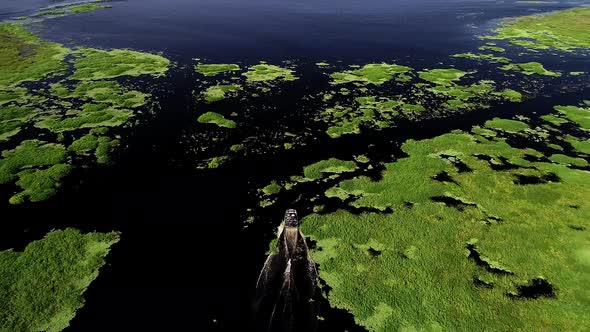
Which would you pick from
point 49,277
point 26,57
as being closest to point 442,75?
point 49,277

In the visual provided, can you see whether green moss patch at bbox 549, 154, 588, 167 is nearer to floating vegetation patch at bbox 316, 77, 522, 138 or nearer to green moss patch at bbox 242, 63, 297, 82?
floating vegetation patch at bbox 316, 77, 522, 138

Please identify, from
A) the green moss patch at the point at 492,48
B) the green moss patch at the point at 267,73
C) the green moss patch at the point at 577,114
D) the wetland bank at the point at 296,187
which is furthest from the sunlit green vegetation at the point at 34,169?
the green moss patch at the point at 492,48

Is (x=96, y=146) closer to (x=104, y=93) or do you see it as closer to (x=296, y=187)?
(x=104, y=93)

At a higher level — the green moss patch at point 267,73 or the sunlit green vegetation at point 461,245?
the green moss patch at point 267,73

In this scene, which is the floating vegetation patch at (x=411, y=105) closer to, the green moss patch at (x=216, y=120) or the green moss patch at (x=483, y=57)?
the green moss patch at (x=216, y=120)

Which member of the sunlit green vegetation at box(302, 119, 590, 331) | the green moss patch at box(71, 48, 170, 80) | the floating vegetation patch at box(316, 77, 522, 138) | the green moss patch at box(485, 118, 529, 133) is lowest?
the sunlit green vegetation at box(302, 119, 590, 331)

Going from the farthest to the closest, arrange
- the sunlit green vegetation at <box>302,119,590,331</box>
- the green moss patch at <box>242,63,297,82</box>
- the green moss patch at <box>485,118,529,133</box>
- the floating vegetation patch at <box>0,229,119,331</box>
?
the green moss patch at <box>242,63,297,82</box> < the green moss patch at <box>485,118,529,133</box> < the sunlit green vegetation at <box>302,119,590,331</box> < the floating vegetation patch at <box>0,229,119,331</box>

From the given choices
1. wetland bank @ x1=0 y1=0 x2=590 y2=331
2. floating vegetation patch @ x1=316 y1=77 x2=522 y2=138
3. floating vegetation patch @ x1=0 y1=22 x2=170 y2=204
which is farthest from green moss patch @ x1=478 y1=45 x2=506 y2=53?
floating vegetation patch @ x1=0 y1=22 x2=170 y2=204
